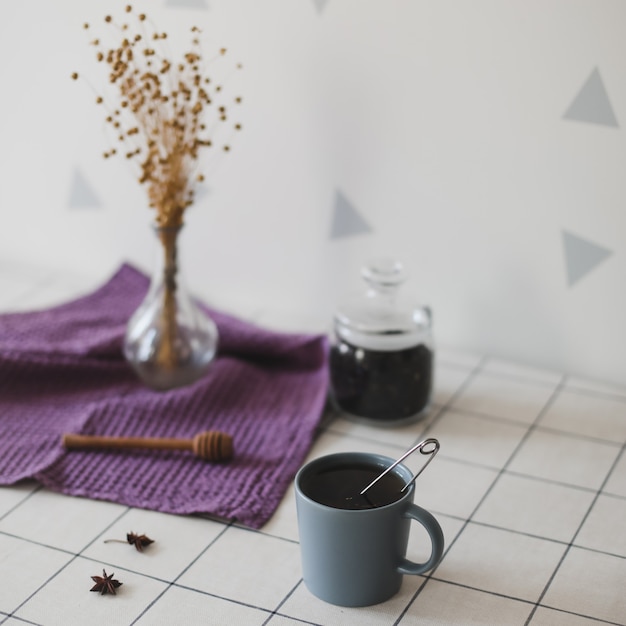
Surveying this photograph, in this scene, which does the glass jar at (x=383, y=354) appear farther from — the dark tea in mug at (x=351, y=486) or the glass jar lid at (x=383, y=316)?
the dark tea in mug at (x=351, y=486)

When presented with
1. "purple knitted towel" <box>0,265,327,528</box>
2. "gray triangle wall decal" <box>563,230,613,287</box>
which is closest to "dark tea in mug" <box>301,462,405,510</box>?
"purple knitted towel" <box>0,265,327,528</box>

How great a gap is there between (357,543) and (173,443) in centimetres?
31

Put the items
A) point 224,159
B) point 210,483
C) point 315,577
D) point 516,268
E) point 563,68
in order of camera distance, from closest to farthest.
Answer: point 315,577 < point 210,483 < point 563,68 < point 516,268 < point 224,159

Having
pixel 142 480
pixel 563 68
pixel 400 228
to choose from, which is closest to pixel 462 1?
pixel 563 68

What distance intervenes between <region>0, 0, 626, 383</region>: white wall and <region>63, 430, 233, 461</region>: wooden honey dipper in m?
0.35

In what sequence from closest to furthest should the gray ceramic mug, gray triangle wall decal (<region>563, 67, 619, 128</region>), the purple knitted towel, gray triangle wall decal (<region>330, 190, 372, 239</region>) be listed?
the gray ceramic mug
the purple knitted towel
gray triangle wall decal (<region>563, 67, 619, 128</region>)
gray triangle wall decal (<region>330, 190, 372, 239</region>)

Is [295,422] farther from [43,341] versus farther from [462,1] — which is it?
[462,1]

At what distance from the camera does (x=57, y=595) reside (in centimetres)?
87

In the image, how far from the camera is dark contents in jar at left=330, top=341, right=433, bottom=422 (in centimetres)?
113

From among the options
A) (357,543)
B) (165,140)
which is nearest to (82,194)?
(165,140)

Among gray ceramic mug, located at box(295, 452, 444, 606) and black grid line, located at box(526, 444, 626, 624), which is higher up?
gray ceramic mug, located at box(295, 452, 444, 606)

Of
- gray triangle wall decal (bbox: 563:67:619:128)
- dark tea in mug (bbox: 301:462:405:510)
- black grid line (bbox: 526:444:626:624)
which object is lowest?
black grid line (bbox: 526:444:626:624)

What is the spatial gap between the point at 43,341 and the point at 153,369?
175mm

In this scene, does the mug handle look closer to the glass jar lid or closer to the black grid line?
the black grid line
